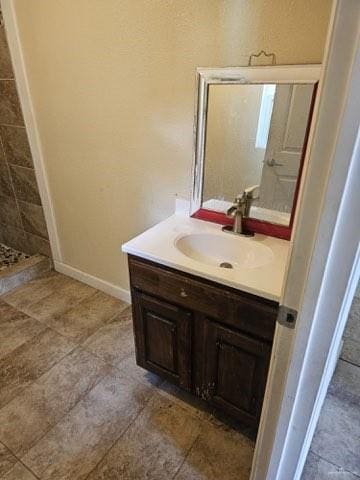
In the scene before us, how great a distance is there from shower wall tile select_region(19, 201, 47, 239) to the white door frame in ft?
7.15

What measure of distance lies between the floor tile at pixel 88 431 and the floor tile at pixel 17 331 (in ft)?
2.08

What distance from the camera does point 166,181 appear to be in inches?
66.5

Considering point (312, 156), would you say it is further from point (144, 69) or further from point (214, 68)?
point (144, 69)

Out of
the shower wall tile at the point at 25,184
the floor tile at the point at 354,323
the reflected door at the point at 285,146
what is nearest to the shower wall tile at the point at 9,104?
the shower wall tile at the point at 25,184

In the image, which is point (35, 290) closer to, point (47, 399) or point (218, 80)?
point (47, 399)

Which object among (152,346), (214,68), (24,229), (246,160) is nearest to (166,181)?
(246,160)

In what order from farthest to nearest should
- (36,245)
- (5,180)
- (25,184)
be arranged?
(36,245) → (5,180) → (25,184)

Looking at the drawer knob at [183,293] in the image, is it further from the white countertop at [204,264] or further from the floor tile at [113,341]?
the floor tile at [113,341]

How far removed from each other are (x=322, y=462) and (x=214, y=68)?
1746 millimetres

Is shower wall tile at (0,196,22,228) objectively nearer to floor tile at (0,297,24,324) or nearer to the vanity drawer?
floor tile at (0,297,24,324)

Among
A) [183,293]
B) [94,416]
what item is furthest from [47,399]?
[183,293]

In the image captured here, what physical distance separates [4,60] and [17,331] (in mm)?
1765

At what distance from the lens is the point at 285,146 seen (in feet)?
4.28

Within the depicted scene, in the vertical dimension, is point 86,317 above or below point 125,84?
below
